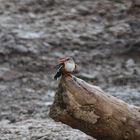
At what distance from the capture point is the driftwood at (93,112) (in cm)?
255

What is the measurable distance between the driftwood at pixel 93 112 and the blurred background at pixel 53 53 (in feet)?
1.67

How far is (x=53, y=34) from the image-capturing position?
18.9 feet

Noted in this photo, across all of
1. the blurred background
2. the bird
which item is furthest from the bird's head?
the blurred background

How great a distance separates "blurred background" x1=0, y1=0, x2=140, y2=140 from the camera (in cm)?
404

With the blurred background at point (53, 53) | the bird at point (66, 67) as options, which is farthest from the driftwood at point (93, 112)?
the blurred background at point (53, 53)

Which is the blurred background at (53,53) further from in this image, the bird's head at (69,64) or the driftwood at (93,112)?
the bird's head at (69,64)

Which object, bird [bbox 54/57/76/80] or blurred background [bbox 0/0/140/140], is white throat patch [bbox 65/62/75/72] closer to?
bird [bbox 54/57/76/80]

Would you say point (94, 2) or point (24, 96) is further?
point (94, 2)

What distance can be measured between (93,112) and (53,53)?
2817mm

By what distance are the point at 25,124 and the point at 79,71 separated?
147 cm

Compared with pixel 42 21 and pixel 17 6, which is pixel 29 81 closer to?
pixel 42 21

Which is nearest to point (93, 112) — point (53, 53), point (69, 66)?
point (69, 66)

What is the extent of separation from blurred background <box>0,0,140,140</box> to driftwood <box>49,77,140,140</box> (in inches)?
20.0

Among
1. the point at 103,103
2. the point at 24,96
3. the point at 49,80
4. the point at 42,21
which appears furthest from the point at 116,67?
the point at 103,103
